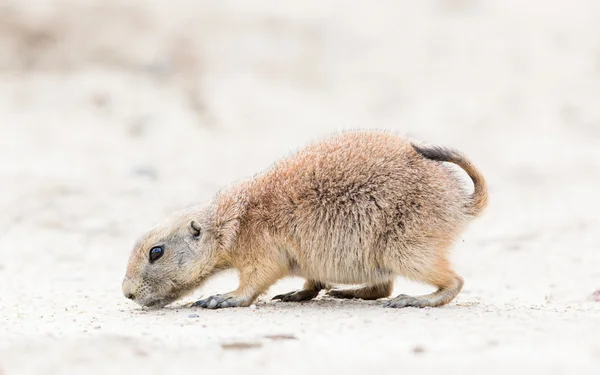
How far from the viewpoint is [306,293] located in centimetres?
720

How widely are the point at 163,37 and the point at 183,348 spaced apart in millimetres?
11498

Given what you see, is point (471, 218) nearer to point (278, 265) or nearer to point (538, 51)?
point (278, 265)

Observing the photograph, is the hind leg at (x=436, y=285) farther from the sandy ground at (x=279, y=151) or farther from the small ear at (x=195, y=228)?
the small ear at (x=195, y=228)

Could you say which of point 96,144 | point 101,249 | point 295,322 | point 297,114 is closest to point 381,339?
point 295,322

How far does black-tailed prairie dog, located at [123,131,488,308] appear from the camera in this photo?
21.1 feet

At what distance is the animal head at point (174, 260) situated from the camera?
22.2 ft

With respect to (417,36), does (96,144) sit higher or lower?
lower

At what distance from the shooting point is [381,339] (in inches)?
200

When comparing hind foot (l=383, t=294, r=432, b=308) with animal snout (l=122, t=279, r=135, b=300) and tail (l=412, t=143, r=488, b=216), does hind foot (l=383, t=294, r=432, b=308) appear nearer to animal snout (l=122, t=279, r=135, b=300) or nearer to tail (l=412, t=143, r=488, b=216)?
tail (l=412, t=143, r=488, b=216)

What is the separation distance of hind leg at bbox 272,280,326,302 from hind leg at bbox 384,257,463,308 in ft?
2.67

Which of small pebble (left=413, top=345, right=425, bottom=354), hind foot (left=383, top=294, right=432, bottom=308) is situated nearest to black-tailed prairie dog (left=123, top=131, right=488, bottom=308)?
hind foot (left=383, top=294, right=432, bottom=308)

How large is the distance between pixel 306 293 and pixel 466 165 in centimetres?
163

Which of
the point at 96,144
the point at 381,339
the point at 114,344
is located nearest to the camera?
the point at 114,344

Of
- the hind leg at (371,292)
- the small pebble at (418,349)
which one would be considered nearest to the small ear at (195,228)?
the hind leg at (371,292)
